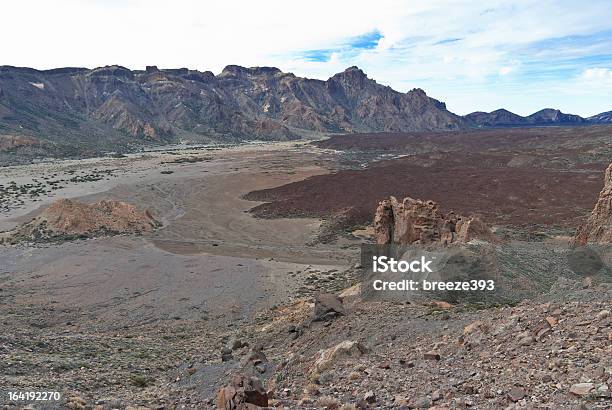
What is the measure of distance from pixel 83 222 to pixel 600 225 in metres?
34.7

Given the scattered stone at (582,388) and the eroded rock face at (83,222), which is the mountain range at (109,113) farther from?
the scattered stone at (582,388)

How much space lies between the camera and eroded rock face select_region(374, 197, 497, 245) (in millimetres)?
21906

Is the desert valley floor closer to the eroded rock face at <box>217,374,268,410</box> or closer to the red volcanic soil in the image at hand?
the red volcanic soil

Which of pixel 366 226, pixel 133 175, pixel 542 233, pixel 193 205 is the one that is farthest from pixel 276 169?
pixel 542 233

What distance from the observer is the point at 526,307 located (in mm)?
11211

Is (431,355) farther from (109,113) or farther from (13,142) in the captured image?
(109,113)

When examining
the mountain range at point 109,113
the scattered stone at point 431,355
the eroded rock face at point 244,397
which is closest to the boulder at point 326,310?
the scattered stone at point 431,355

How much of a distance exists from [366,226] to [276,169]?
45923mm

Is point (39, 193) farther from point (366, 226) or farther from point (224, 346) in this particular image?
point (224, 346)

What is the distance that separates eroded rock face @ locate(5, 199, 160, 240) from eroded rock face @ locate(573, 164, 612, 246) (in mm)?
31196

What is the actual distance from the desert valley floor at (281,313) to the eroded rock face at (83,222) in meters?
1.75

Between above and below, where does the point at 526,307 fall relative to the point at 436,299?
above

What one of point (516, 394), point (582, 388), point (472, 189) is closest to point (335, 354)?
point (516, 394)

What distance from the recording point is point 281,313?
19688mm
